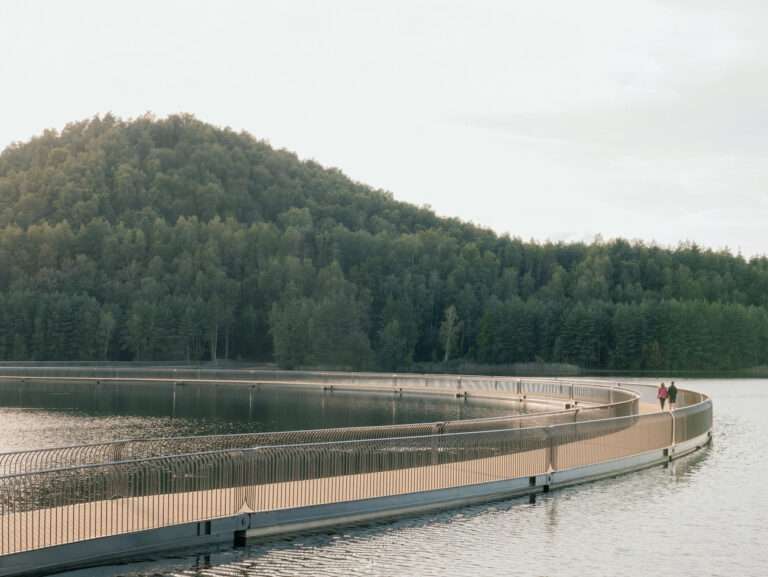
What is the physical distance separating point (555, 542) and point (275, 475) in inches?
346

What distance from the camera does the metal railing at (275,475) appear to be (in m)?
20.5

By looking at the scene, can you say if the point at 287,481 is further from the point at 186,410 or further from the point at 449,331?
the point at 449,331

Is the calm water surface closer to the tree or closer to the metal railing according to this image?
the metal railing

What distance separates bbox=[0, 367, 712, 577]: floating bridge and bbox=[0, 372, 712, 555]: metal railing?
46mm

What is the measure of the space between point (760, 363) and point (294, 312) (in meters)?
77.7

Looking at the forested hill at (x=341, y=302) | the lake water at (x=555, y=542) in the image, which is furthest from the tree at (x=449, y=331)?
the lake water at (x=555, y=542)

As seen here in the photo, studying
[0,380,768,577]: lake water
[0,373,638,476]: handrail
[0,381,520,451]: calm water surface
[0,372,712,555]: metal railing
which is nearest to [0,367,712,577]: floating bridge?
[0,372,712,555]: metal railing

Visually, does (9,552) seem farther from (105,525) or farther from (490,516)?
(490,516)

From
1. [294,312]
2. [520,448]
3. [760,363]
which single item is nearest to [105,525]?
[520,448]

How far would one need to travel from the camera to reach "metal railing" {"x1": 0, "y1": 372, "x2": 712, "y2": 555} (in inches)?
806

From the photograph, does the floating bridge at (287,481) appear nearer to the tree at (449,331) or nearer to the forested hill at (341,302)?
the forested hill at (341,302)

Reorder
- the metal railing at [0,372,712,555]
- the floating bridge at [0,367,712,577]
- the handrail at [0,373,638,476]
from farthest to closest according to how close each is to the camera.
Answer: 1. the handrail at [0,373,638,476]
2. the metal railing at [0,372,712,555]
3. the floating bridge at [0,367,712,577]

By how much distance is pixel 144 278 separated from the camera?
531ft

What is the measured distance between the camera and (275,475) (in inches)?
1103
